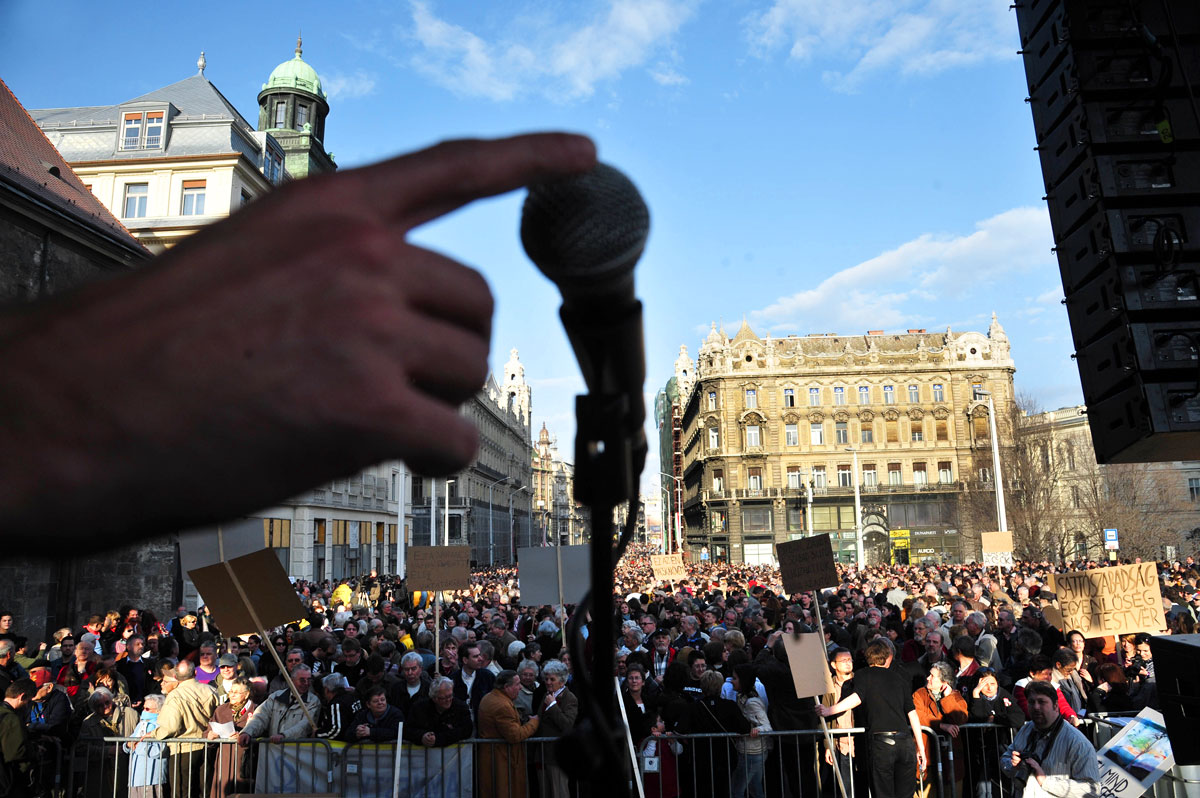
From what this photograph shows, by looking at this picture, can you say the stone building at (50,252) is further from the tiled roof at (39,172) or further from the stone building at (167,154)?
the stone building at (167,154)

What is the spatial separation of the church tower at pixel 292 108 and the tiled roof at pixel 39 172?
2318 centimetres

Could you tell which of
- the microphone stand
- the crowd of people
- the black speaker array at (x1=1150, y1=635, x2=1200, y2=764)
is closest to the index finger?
the microphone stand

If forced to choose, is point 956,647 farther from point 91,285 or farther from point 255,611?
point 91,285

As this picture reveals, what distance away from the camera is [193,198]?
27.5m

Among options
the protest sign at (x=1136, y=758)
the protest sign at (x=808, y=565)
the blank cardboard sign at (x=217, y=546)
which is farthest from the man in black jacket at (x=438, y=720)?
the protest sign at (x=1136, y=758)

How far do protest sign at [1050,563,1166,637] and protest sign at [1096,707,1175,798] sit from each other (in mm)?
3204

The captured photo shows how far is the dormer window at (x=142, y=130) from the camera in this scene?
28.2 metres

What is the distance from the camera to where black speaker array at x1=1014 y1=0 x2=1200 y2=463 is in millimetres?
4066

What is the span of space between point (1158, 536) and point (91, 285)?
147 ft

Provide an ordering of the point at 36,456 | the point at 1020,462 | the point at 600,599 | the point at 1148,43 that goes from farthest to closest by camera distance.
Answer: the point at 1020,462
the point at 1148,43
the point at 600,599
the point at 36,456

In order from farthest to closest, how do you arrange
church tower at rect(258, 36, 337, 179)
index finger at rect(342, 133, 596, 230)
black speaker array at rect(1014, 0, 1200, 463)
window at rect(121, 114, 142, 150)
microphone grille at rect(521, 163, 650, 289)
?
1. church tower at rect(258, 36, 337, 179)
2. window at rect(121, 114, 142, 150)
3. black speaker array at rect(1014, 0, 1200, 463)
4. microphone grille at rect(521, 163, 650, 289)
5. index finger at rect(342, 133, 596, 230)

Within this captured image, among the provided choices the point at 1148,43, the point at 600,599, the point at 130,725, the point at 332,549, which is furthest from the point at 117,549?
the point at 332,549

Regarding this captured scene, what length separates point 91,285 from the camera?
27.6 inches

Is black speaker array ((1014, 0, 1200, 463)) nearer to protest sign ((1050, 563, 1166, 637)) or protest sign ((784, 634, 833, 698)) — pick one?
protest sign ((784, 634, 833, 698))
